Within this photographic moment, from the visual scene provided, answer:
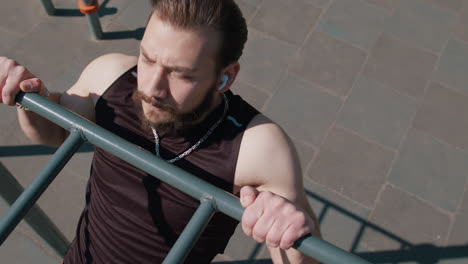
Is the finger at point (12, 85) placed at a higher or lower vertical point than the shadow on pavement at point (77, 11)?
higher

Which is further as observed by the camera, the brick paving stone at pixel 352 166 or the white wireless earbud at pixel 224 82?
the brick paving stone at pixel 352 166

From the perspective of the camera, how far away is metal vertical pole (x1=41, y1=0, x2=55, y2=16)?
3953 mm

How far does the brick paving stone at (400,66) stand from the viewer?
13.1ft

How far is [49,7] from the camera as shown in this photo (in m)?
4.02

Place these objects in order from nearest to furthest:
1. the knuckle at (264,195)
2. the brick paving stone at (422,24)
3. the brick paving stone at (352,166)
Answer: the knuckle at (264,195), the brick paving stone at (352,166), the brick paving stone at (422,24)

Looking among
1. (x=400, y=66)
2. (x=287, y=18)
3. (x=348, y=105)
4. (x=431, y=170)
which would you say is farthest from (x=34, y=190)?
(x=400, y=66)

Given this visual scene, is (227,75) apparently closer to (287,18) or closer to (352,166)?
(352,166)

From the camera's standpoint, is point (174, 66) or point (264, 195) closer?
point (264, 195)

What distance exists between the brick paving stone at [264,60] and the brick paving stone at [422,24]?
1239 millimetres

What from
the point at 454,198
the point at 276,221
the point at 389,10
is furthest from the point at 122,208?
the point at 389,10

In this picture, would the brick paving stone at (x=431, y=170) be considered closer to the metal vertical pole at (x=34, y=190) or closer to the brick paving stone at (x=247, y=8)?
the brick paving stone at (x=247, y=8)

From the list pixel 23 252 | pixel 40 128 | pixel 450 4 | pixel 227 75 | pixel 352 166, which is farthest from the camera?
pixel 450 4

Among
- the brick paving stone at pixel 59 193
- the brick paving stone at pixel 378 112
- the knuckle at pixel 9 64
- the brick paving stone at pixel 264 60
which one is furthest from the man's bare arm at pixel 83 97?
the brick paving stone at pixel 378 112

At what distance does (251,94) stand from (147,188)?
7.39 ft
